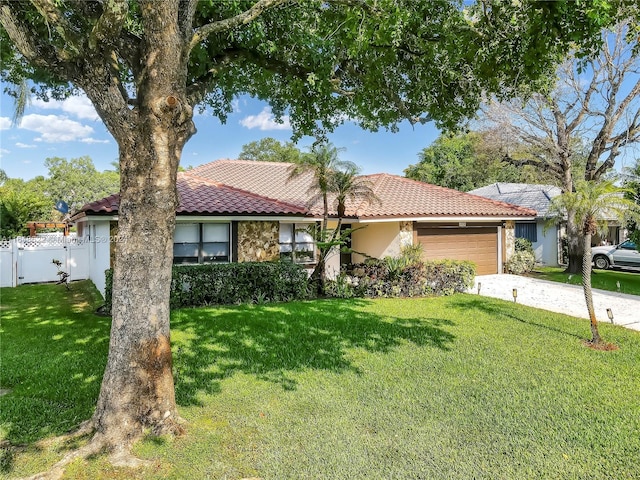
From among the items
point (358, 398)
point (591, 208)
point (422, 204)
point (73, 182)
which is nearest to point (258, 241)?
point (422, 204)

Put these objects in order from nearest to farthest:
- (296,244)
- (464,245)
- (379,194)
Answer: (296,244)
(464,245)
(379,194)

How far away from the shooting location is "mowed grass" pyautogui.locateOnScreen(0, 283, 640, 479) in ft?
12.0

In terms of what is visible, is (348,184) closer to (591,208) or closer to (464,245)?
(591,208)

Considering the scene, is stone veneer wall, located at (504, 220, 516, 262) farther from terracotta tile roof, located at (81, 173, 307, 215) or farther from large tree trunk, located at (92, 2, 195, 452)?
large tree trunk, located at (92, 2, 195, 452)

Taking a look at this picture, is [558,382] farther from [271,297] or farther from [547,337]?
[271,297]

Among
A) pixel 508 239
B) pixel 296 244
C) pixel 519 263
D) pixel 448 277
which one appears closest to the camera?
pixel 448 277

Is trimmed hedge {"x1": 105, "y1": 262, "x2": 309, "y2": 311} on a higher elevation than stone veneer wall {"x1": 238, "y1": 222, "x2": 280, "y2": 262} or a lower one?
lower

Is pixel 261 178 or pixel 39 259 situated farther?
pixel 261 178

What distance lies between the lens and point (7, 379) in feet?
19.0

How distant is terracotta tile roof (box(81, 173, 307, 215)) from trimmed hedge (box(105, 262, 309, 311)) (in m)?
2.09

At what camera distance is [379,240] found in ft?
57.2

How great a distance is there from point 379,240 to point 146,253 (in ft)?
46.7

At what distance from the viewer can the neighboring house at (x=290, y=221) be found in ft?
42.7

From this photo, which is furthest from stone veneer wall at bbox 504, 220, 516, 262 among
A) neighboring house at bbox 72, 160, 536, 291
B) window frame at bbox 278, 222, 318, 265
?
window frame at bbox 278, 222, 318, 265
